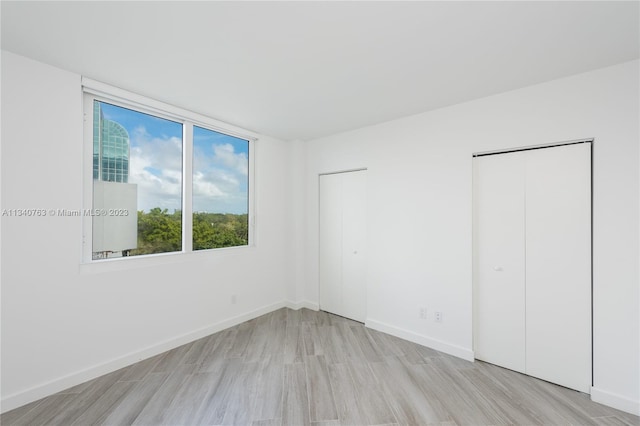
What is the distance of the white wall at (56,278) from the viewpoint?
195 cm

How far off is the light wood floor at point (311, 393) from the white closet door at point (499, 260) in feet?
0.80

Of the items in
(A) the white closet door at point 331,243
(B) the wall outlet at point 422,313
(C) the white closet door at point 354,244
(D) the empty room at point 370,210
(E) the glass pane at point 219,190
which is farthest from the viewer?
(A) the white closet door at point 331,243

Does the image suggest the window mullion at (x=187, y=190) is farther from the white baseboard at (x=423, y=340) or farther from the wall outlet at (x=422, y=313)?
the wall outlet at (x=422, y=313)

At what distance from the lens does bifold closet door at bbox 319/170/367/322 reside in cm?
364

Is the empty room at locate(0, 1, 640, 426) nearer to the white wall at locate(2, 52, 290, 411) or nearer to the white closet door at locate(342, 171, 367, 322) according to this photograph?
the white wall at locate(2, 52, 290, 411)

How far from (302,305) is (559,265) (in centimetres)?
325

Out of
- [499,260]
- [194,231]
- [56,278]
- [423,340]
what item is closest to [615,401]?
[499,260]

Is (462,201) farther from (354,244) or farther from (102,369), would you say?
(102,369)

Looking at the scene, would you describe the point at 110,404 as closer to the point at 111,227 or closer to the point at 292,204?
the point at 111,227

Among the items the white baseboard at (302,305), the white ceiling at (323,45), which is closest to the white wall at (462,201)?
the white baseboard at (302,305)

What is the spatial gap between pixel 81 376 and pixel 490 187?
13.7 feet

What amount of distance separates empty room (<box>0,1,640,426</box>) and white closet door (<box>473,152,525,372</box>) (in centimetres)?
2

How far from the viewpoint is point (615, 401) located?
1.98 meters

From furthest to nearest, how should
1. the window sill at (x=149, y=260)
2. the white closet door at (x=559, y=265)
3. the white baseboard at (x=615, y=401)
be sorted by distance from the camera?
the window sill at (x=149, y=260), the white closet door at (x=559, y=265), the white baseboard at (x=615, y=401)
